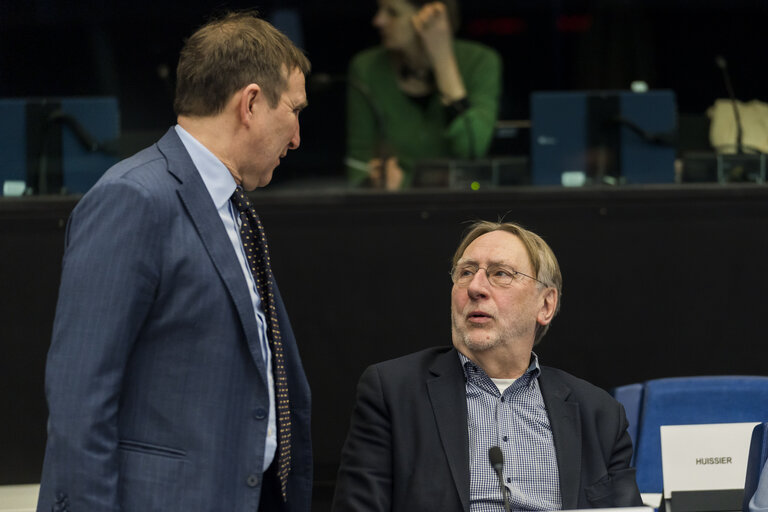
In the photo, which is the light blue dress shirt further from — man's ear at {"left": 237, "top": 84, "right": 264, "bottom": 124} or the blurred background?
the blurred background

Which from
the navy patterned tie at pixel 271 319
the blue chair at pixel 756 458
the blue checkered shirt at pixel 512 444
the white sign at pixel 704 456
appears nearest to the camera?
the navy patterned tie at pixel 271 319

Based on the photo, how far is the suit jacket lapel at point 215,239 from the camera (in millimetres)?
2113

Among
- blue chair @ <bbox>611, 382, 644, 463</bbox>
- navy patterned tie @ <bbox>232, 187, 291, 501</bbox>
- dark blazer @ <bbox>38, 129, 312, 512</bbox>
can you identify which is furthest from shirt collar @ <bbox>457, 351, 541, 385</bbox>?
dark blazer @ <bbox>38, 129, 312, 512</bbox>

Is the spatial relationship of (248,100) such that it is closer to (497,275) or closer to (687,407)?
(497,275)

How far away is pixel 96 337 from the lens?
1.96 meters

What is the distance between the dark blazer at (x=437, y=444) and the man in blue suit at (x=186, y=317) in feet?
1.28

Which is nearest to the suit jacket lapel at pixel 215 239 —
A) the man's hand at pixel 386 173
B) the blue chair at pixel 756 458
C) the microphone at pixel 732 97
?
the blue chair at pixel 756 458

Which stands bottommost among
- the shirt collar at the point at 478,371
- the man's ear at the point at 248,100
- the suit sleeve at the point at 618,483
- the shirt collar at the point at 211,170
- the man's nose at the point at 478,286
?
the suit sleeve at the point at 618,483

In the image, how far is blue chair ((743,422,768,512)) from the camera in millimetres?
2582

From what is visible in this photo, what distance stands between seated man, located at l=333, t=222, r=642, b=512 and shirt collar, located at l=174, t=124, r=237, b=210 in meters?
0.81

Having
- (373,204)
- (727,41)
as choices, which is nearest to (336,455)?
(373,204)

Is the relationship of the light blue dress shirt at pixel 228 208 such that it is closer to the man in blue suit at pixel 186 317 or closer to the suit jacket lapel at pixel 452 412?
the man in blue suit at pixel 186 317

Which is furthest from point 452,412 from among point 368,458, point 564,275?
point 564,275

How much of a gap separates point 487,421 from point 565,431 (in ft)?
0.67
